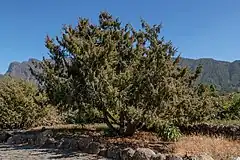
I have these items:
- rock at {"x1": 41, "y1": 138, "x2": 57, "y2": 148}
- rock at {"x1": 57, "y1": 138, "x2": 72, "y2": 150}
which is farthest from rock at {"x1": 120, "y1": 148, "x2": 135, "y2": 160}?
rock at {"x1": 41, "y1": 138, "x2": 57, "y2": 148}

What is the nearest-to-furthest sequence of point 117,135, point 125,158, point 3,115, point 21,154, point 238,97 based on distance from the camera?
→ point 125,158
point 21,154
point 117,135
point 238,97
point 3,115

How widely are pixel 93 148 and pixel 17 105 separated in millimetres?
10496

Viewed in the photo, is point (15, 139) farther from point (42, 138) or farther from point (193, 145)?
point (193, 145)

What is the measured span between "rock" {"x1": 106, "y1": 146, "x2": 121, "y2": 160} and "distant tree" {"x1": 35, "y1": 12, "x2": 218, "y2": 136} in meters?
1.53

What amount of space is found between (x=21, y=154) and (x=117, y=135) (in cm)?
422

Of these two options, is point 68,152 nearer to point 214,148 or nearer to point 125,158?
point 125,158

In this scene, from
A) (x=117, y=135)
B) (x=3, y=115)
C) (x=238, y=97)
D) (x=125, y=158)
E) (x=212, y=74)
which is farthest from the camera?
(x=212, y=74)

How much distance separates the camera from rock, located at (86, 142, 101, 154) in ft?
40.3

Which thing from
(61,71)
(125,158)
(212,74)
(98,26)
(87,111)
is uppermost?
(212,74)

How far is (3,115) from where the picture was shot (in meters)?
21.3

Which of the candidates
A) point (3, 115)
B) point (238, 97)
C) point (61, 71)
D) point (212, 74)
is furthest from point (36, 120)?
point (212, 74)

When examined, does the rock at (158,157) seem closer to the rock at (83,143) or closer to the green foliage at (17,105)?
the rock at (83,143)

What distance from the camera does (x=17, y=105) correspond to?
21438 mm

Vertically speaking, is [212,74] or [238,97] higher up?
[212,74]
